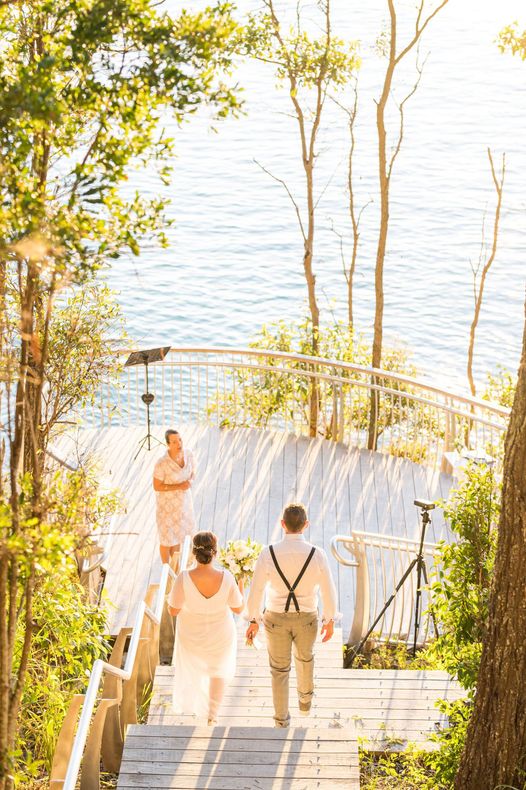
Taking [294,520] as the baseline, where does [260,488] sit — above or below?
below

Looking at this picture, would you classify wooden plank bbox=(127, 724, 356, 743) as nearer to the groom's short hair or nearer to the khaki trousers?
the khaki trousers

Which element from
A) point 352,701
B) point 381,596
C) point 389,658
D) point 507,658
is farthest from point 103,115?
point 381,596

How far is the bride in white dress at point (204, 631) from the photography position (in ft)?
17.7

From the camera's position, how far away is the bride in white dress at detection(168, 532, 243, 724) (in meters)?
5.39

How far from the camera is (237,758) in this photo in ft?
15.7

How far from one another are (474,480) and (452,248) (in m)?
26.2

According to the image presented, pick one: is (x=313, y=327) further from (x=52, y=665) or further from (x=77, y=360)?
(x=52, y=665)

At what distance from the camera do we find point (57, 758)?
15.0 feet

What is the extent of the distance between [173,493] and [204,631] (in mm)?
2395

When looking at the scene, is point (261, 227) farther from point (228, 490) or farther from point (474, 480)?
point (474, 480)

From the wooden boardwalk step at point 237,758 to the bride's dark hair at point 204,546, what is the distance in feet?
2.90

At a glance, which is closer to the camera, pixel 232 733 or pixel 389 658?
pixel 232 733

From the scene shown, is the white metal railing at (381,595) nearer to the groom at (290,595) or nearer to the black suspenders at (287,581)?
the groom at (290,595)

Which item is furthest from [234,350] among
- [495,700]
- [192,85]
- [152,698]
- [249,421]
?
[192,85]
